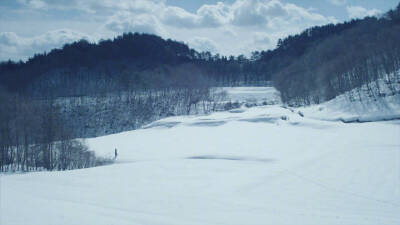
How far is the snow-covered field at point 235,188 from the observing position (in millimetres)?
9102

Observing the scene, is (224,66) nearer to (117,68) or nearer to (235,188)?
(117,68)

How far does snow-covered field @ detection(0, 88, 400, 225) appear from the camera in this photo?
910cm

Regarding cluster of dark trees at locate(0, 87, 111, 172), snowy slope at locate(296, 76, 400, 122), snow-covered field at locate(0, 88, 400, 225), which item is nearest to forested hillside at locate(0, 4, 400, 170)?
cluster of dark trees at locate(0, 87, 111, 172)

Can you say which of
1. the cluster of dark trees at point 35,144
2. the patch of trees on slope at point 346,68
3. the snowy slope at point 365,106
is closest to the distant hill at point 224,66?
the patch of trees on slope at point 346,68

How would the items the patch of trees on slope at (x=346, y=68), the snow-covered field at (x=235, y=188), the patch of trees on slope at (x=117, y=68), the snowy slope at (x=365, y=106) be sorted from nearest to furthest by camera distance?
1. the snow-covered field at (x=235, y=188)
2. the snowy slope at (x=365, y=106)
3. the patch of trees on slope at (x=346, y=68)
4. the patch of trees on slope at (x=117, y=68)

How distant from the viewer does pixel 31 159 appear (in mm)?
31188

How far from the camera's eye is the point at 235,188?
1491 cm

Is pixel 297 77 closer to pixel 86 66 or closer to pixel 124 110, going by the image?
pixel 124 110

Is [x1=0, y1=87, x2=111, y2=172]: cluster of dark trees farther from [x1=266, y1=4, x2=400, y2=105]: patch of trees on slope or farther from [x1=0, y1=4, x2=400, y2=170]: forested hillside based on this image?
[x1=266, y1=4, x2=400, y2=105]: patch of trees on slope

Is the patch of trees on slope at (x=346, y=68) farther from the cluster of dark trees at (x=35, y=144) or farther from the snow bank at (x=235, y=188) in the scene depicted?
the cluster of dark trees at (x=35, y=144)

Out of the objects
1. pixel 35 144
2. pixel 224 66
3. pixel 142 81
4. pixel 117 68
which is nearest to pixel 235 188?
pixel 35 144

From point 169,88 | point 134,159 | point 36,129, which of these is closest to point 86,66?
point 169,88

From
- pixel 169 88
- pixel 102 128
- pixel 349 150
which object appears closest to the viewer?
pixel 349 150

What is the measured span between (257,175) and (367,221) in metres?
9.04
